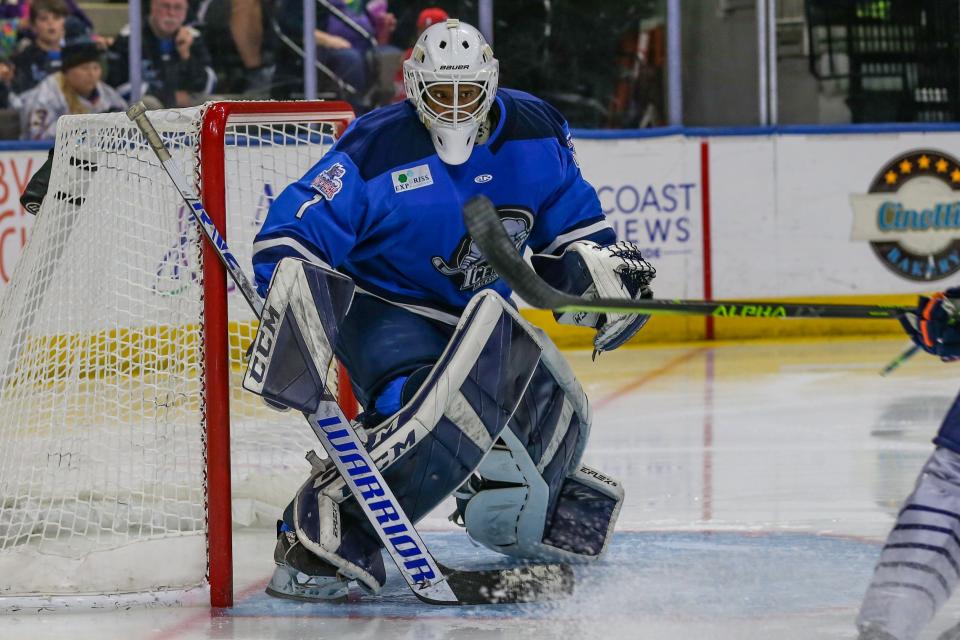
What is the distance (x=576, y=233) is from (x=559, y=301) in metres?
0.79

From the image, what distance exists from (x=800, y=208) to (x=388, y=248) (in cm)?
405

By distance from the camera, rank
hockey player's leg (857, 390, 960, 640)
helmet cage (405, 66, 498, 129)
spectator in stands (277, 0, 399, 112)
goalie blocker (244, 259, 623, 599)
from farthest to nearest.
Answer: spectator in stands (277, 0, 399, 112) → helmet cage (405, 66, 498, 129) → goalie blocker (244, 259, 623, 599) → hockey player's leg (857, 390, 960, 640)

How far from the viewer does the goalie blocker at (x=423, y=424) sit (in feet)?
8.17

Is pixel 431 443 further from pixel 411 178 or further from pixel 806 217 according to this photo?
pixel 806 217

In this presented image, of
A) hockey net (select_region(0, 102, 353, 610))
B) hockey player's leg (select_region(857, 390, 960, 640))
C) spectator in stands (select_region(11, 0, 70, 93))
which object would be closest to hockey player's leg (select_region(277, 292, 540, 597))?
hockey net (select_region(0, 102, 353, 610))

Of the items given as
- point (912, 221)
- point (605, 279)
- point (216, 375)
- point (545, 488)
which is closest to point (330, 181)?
point (216, 375)

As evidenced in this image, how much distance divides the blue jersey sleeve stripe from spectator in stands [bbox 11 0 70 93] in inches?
156

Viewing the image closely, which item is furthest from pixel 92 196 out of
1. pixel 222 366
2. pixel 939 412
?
pixel 939 412

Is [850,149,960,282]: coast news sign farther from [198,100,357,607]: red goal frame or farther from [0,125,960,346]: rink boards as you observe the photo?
[198,100,357,607]: red goal frame

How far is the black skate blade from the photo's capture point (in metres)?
2.63

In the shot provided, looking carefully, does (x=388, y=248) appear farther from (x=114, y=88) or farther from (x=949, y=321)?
(x=114, y=88)

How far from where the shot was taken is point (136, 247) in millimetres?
2973

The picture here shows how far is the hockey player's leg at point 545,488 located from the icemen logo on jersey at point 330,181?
1.49 ft

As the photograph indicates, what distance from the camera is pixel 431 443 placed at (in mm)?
2623
